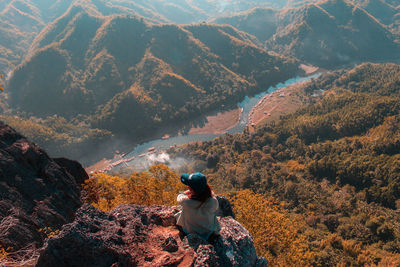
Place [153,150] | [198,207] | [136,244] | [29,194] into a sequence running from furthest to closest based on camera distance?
[153,150]
[29,194]
[136,244]
[198,207]

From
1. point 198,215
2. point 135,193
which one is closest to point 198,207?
point 198,215

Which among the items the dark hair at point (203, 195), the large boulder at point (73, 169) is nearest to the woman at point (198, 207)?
the dark hair at point (203, 195)

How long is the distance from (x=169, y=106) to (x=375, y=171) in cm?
12959

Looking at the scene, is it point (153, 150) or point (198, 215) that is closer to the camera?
point (198, 215)

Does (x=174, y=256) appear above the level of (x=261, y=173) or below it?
above

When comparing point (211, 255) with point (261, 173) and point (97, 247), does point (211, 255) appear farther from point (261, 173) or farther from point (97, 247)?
point (261, 173)

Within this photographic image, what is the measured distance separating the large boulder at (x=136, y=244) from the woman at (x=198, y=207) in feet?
1.83

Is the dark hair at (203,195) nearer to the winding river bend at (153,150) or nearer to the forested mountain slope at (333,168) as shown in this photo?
the forested mountain slope at (333,168)

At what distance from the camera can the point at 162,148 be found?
150 metres

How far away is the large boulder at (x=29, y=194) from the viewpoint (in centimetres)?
1947

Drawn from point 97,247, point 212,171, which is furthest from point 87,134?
point 97,247

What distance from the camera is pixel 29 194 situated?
2412 centimetres

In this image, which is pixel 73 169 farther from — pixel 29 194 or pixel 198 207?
pixel 198 207

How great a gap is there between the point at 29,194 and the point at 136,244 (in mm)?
17455
